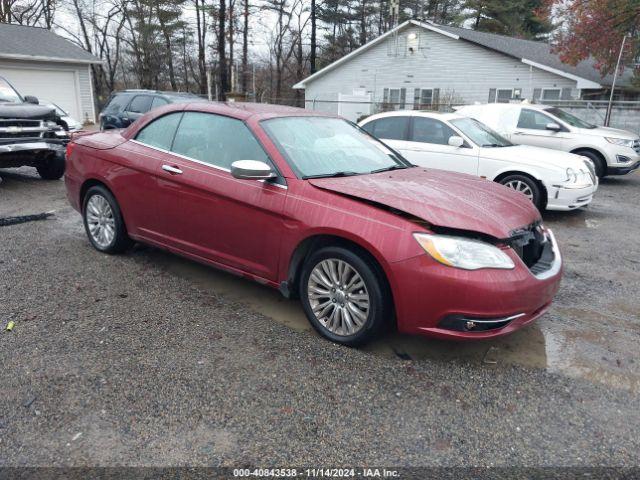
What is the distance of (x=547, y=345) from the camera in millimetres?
3607

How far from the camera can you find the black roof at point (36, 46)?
68.3ft

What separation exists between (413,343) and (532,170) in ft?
15.5

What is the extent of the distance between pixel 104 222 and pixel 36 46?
71.2 feet

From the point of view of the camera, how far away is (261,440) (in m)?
2.56

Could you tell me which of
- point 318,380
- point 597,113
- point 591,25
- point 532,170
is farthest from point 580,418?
point 591,25

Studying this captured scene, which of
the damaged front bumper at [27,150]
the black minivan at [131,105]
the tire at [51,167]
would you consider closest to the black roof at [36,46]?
the black minivan at [131,105]

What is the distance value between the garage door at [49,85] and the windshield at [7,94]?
13237 millimetres

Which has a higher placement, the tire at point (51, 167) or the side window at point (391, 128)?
the side window at point (391, 128)

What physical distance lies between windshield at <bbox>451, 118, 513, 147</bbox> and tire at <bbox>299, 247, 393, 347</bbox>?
17.0 ft

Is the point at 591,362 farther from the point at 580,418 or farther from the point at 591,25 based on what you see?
the point at 591,25

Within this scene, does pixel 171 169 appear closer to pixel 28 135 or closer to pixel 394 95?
pixel 28 135

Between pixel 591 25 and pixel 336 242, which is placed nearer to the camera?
pixel 336 242

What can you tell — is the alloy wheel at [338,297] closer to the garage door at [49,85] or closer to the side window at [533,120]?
the side window at [533,120]

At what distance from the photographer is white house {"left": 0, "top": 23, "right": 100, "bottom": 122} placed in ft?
68.7
